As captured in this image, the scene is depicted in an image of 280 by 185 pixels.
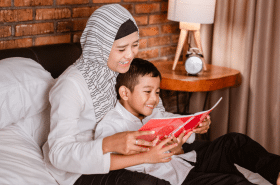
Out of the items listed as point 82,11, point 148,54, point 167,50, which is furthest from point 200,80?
point 82,11

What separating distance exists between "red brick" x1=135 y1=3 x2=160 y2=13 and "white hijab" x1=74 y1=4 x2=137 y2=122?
3.31 ft

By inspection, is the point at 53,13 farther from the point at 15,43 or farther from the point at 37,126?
the point at 37,126

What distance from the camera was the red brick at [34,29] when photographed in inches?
64.2

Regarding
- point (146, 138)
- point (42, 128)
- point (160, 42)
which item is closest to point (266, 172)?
point (146, 138)

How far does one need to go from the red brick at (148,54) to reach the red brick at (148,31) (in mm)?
126

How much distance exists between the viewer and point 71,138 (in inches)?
43.5

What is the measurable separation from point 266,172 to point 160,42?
1.49 m

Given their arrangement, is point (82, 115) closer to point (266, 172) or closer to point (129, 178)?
point (129, 178)

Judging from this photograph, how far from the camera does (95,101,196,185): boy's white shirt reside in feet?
4.06

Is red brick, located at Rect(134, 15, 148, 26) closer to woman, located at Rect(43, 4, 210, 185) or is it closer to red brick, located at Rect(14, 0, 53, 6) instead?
red brick, located at Rect(14, 0, 53, 6)

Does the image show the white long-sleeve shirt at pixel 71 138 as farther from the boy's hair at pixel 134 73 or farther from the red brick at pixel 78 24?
the red brick at pixel 78 24

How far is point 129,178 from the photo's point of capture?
109cm

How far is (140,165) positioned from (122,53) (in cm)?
45

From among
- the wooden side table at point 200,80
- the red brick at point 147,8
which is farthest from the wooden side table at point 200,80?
the red brick at point 147,8
